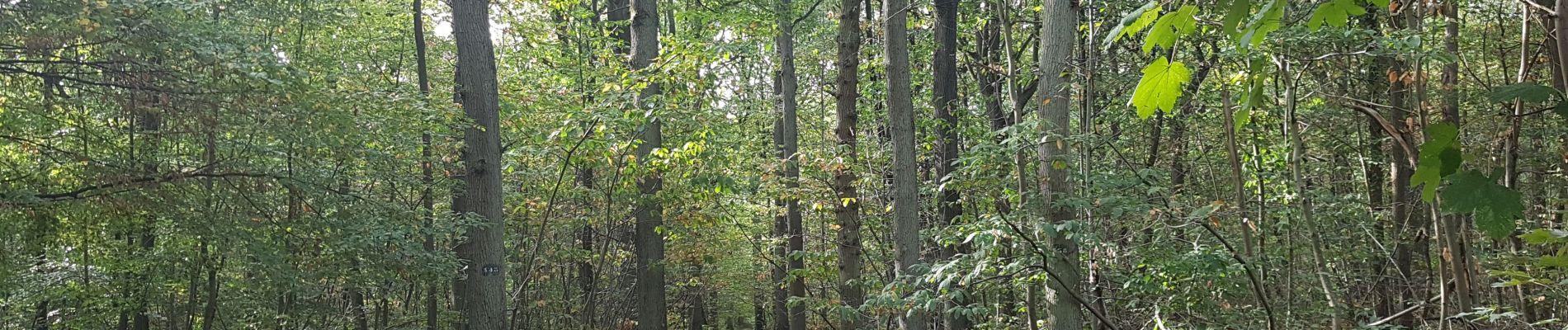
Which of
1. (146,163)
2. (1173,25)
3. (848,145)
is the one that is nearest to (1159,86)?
(1173,25)

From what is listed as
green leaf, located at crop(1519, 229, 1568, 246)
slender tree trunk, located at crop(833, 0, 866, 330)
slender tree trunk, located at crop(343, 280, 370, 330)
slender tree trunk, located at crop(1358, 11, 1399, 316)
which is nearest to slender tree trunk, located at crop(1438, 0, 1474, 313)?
slender tree trunk, located at crop(1358, 11, 1399, 316)

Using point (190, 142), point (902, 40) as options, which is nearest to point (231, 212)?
point (190, 142)

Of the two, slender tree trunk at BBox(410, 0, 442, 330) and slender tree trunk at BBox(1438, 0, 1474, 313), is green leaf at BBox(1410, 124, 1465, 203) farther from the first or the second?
slender tree trunk at BBox(410, 0, 442, 330)

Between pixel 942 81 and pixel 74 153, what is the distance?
9.27 metres

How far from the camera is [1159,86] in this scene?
133 centimetres

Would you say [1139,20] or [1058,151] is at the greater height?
[1058,151]

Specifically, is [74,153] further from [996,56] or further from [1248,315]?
[996,56]

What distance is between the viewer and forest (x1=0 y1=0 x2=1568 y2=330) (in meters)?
5.71

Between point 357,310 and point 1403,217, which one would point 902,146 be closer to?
point 1403,217

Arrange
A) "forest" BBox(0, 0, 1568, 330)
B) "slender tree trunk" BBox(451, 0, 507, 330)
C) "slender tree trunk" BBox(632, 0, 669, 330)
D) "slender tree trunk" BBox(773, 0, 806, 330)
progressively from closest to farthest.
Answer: "forest" BBox(0, 0, 1568, 330), "slender tree trunk" BBox(451, 0, 507, 330), "slender tree trunk" BBox(773, 0, 806, 330), "slender tree trunk" BBox(632, 0, 669, 330)

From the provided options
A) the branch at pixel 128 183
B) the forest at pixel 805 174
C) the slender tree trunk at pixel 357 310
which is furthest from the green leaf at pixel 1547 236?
the slender tree trunk at pixel 357 310

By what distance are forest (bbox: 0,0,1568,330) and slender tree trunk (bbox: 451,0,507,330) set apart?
3 cm

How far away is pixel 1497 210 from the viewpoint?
114cm

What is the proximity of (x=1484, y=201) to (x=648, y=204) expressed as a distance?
388 inches
